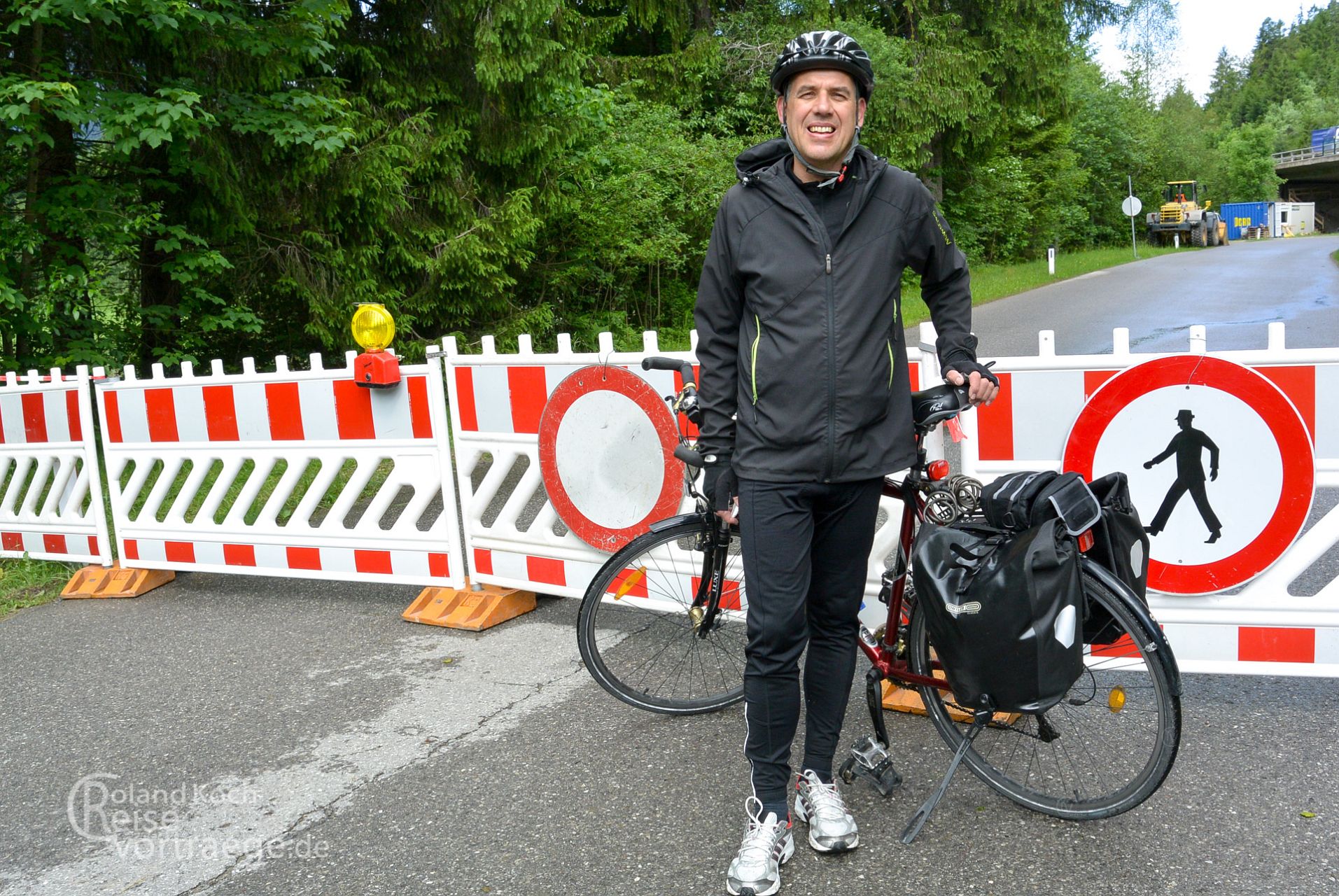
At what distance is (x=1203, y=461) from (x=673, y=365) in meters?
1.94

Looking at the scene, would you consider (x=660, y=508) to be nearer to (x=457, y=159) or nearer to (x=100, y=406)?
(x=100, y=406)

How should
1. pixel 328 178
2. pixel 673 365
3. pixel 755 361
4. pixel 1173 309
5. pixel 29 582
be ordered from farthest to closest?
pixel 1173 309 < pixel 328 178 < pixel 29 582 < pixel 673 365 < pixel 755 361

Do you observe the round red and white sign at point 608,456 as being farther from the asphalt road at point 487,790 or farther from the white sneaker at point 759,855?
the white sneaker at point 759,855

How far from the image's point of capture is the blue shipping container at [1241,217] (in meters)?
80.3

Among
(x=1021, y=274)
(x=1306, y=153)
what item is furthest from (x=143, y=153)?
(x=1306, y=153)

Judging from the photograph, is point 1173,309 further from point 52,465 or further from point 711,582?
point 711,582

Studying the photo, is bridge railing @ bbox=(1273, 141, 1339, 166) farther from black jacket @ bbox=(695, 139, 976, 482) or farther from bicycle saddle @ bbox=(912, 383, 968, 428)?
black jacket @ bbox=(695, 139, 976, 482)

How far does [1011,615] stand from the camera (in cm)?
304

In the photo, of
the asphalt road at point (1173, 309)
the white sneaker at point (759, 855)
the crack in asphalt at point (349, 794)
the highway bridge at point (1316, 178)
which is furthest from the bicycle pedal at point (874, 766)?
the highway bridge at point (1316, 178)

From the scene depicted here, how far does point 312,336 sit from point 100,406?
5.70 metres

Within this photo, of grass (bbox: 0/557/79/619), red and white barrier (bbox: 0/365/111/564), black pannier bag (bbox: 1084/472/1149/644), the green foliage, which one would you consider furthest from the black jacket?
the green foliage

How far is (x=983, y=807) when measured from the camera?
11.5 feet

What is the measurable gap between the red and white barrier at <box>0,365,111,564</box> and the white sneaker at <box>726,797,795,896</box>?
5431 mm

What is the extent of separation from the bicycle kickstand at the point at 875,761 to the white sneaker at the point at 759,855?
0.38m
